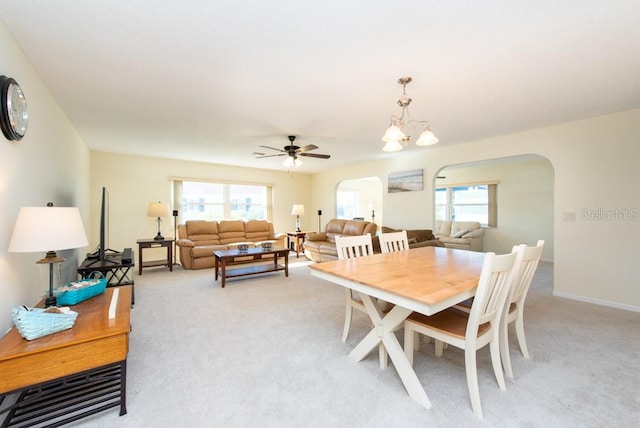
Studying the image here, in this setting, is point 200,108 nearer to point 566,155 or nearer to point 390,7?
point 390,7

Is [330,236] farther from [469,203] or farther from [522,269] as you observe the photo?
[522,269]

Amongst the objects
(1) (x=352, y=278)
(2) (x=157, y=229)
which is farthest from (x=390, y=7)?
(2) (x=157, y=229)

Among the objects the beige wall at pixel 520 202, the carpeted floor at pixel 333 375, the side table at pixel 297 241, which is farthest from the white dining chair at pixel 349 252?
the side table at pixel 297 241

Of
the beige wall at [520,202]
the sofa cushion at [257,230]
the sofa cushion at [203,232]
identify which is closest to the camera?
the sofa cushion at [203,232]

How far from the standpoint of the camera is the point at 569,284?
11.7ft

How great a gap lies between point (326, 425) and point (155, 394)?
3.62ft

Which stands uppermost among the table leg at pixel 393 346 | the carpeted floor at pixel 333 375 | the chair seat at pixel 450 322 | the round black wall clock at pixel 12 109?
the round black wall clock at pixel 12 109

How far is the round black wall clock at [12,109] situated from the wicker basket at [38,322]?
1.07 m

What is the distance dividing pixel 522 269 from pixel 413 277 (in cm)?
75

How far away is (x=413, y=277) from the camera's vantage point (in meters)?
1.82

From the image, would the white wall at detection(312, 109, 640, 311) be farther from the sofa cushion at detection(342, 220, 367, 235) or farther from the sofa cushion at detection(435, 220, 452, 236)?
the sofa cushion at detection(435, 220, 452, 236)

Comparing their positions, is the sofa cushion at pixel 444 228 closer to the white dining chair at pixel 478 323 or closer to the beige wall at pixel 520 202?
the beige wall at pixel 520 202

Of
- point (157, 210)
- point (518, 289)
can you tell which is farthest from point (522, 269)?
point (157, 210)

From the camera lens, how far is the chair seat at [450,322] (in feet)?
5.45
